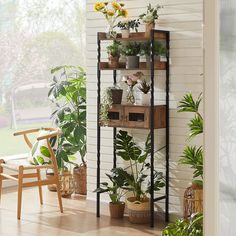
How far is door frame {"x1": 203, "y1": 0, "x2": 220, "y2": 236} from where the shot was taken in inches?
105

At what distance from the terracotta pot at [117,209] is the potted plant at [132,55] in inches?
49.9

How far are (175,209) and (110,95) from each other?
119cm

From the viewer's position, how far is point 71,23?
7.49 metres

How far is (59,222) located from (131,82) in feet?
4.66

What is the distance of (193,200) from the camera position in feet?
16.5

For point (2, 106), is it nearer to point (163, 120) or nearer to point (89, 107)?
point (89, 107)

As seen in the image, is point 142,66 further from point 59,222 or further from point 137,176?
point 59,222

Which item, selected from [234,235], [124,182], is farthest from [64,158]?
[234,235]

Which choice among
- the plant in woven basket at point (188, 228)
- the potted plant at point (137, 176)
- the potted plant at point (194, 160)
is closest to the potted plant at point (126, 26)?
the potted plant at point (194, 160)

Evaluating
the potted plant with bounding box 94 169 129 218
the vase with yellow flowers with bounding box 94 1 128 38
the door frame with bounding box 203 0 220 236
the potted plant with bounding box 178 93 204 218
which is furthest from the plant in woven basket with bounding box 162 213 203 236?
the vase with yellow flowers with bounding box 94 1 128 38

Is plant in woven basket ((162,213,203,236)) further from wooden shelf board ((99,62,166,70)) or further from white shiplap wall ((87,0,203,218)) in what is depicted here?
wooden shelf board ((99,62,166,70))

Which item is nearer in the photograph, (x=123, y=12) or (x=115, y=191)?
(x=123, y=12)

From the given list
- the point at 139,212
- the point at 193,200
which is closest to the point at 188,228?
the point at 193,200

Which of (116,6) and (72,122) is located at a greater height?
(116,6)
